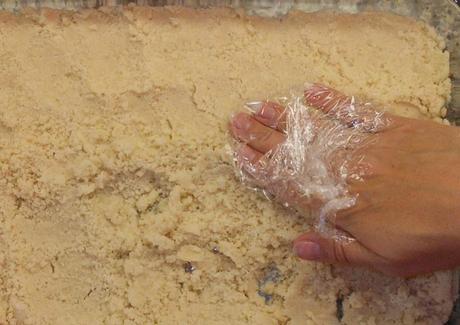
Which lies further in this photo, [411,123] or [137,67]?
[137,67]

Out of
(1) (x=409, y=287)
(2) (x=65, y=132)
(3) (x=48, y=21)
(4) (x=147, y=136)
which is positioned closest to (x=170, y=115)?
(4) (x=147, y=136)

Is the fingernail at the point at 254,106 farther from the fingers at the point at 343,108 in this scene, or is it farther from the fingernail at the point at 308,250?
the fingernail at the point at 308,250

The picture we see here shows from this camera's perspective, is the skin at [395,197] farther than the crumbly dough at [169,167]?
No

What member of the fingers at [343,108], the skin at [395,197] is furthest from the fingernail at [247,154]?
the fingers at [343,108]

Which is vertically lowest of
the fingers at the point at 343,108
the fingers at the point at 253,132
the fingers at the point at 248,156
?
the fingers at the point at 248,156

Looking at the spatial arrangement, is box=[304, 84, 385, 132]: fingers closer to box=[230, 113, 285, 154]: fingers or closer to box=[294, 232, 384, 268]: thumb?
box=[230, 113, 285, 154]: fingers

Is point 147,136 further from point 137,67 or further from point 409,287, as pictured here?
point 409,287

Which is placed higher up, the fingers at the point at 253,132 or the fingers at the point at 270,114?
the fingers at the point at 270,114

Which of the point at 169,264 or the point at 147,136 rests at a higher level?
the point at 147,136
